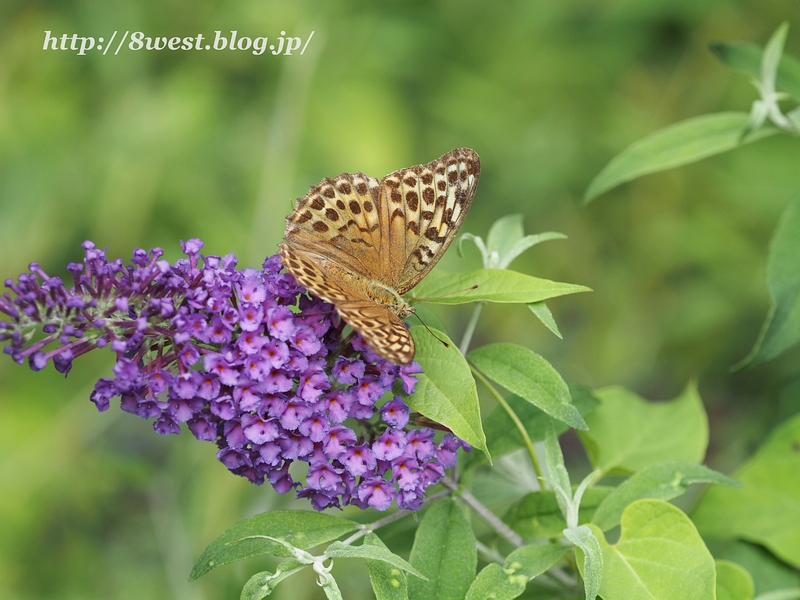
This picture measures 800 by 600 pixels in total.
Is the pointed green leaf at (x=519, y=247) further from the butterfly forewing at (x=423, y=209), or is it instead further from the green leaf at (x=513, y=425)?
the green leaf at (x=513, y=425)

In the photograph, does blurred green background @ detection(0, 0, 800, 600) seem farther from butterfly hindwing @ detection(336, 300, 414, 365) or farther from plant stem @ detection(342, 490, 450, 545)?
butterfly hindwing @ detection(336, 300, 414, 365)

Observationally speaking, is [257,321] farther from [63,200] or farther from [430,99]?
[430,99]

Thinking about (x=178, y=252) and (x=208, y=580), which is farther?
(x=178, y=252)

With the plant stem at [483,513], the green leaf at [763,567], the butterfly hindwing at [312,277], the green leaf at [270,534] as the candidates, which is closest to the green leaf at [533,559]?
the plant stem at [483,513]

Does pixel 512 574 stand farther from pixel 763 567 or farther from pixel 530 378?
pixel 763 567

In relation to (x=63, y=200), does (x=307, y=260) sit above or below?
below

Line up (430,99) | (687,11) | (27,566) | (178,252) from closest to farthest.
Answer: (27,566) < (178,252) < (687,11) < (430,99)

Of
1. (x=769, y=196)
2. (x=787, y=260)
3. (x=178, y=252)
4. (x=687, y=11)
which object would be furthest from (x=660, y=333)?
(x=178, y=252)

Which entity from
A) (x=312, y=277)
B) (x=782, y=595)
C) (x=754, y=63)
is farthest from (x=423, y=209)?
(x=782, y=595)
